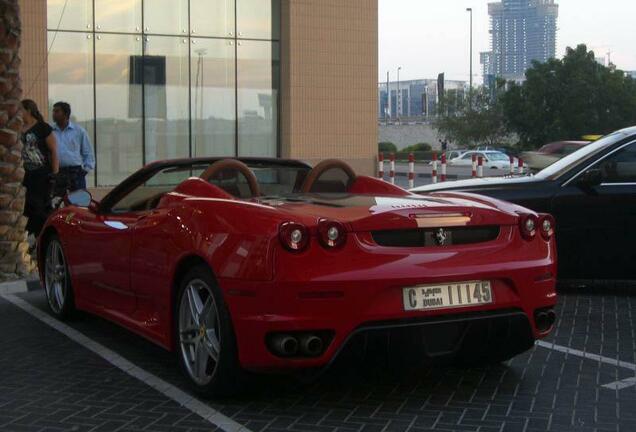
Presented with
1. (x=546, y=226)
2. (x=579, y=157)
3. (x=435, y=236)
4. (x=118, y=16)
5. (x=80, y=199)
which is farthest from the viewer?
(x=118, y=16)

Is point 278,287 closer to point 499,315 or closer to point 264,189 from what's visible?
point 499,315

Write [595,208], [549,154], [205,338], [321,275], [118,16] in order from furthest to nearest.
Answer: [549,154], [118,16], [595,208], [205,338], [321,275]

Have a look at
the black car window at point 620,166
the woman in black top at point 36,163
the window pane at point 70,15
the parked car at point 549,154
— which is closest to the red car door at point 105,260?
the woman in black top at point 36,163

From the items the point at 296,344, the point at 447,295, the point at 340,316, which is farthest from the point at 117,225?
the point at 447,295

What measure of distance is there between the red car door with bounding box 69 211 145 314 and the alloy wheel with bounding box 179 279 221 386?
0.76m

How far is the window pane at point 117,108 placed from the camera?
20.6m

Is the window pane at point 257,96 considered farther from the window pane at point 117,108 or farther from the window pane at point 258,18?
the window pane at point 117,108

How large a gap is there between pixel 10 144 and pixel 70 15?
38.9 ft

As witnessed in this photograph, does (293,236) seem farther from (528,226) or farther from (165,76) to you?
(165,76)

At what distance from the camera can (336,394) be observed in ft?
16.3

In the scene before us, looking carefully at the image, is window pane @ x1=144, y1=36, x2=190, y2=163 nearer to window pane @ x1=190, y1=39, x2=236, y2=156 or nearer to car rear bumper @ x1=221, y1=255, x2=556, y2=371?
window pane @ x1=190, y1=39, x2=236, y2=156

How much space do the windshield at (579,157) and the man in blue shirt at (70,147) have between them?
5.53m

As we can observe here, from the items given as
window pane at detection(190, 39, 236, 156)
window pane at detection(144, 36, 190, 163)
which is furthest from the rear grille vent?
window pane at detection(190, 39, 236, 156)

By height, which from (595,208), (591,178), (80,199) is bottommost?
(595,208)
